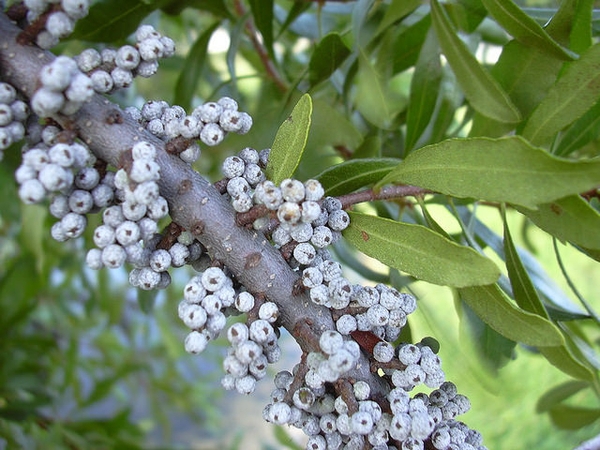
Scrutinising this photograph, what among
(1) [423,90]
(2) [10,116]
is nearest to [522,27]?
(1) [423,90]

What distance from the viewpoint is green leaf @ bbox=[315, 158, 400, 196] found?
0.77 meters

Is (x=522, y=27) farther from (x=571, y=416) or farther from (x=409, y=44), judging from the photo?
(x=571, y=416)

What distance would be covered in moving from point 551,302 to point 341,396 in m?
0.61

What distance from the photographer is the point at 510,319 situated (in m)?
0.65

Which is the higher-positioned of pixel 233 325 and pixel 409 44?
pixel 409 44

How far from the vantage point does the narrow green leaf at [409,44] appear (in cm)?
105

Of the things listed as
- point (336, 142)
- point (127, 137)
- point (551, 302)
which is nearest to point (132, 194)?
point (127, 137)

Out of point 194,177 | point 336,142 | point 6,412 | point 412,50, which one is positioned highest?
point 412,50

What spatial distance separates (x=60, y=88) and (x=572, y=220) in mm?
545

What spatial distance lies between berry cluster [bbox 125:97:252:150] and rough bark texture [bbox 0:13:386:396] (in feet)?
0.06

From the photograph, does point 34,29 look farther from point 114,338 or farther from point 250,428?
point 250,428

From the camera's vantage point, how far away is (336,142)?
1054mm

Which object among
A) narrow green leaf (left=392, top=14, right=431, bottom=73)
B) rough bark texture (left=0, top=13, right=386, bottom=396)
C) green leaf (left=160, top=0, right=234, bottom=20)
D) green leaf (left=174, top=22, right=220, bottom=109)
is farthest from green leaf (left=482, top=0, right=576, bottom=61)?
green leaf (left=174, top=22, right=220, bottom=109)

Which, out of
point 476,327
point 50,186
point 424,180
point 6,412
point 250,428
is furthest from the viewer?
point 250,428
